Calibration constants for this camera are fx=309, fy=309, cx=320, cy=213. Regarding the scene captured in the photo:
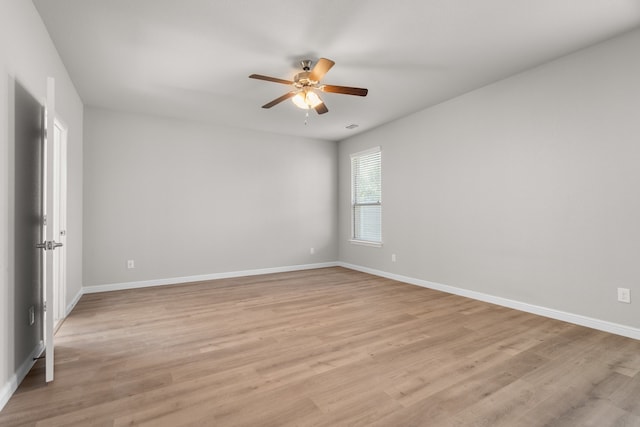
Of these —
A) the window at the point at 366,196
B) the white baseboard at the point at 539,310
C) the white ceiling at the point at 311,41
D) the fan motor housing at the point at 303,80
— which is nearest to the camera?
the white ceiling at the point at 311,41

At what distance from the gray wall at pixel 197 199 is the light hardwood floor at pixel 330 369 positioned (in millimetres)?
1295

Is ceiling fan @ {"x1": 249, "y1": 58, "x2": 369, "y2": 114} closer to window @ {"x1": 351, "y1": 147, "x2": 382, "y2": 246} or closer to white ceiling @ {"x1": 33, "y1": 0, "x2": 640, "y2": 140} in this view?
white ceiling @ {"x1": 33, "y1": 0, "x2": 640, "y2": 140}

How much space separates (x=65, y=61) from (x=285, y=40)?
225 centimetres

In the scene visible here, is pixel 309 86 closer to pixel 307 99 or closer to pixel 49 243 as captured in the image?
pixel 307 99

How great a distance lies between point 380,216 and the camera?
556 centimetres

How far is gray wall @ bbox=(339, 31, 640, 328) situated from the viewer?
272 centimetres

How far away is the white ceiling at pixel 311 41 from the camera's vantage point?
2320mm

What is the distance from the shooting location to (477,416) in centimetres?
163

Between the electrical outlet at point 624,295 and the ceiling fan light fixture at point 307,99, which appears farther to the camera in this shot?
the ceiling fan light fixture at point 307,99

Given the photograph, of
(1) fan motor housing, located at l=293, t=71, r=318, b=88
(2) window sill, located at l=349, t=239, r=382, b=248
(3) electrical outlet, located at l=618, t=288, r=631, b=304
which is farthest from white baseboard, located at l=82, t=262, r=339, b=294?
(3) electrical outlet, located at l=618, t=288, r=631, b=304

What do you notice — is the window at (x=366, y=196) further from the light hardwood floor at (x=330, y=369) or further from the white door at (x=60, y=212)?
the white door at (x=60, y=212)

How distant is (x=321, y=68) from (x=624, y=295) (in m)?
3.30

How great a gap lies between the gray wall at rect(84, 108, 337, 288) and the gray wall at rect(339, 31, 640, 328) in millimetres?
2136

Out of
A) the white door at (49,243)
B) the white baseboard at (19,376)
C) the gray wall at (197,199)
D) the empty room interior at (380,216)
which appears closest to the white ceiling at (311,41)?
the empty room interior at (380,216)
